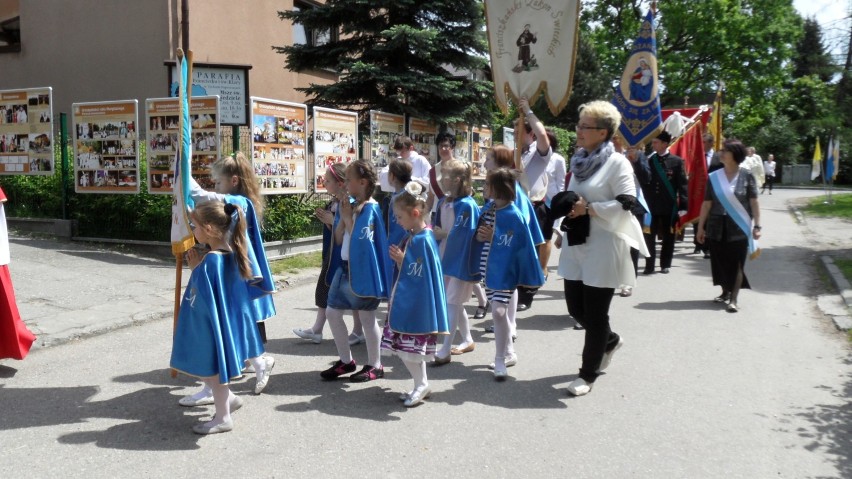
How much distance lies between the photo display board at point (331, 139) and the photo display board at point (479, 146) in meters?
4.86

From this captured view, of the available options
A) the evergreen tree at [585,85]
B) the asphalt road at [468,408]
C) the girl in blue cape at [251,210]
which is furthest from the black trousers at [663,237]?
the evergreen tree at [585,85]

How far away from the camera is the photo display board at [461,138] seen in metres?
16.0

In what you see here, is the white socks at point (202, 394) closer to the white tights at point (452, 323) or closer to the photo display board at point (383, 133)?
the white tights at point (452, 323)

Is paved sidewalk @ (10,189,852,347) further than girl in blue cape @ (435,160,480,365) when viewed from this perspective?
Yes

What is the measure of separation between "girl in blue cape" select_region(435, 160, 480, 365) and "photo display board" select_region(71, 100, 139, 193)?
6256 millimetres

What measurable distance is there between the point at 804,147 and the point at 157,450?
6215cm

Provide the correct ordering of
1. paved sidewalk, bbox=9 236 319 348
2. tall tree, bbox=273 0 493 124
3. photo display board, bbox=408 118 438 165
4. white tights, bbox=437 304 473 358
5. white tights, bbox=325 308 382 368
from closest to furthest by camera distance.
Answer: white tights, bbox=325 308 382 368, white tights, bbox=437 304 473 358, paved sidewalk, bbox=9 236 319 348, tall tree, bbox=273 0 493 124, photo display board, bbox=408 118 438 165

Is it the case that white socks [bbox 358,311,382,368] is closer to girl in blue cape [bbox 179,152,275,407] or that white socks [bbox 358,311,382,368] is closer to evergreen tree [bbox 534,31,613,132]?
girl in blue cape [bbox 179,152,275,407]

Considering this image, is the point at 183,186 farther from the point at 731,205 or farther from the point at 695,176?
the point at 695,176

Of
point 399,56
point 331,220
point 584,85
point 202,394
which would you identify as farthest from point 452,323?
point 584,85

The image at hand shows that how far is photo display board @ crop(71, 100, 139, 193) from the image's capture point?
10492mm

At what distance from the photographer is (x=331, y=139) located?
12.0m

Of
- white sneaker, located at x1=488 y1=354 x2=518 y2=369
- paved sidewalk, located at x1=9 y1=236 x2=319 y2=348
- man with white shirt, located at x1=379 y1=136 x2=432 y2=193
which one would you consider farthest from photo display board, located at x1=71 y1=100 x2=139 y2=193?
white sneaker, located at x1=488 y1=354 x2=518 y2=369

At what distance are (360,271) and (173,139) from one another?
616 cm
